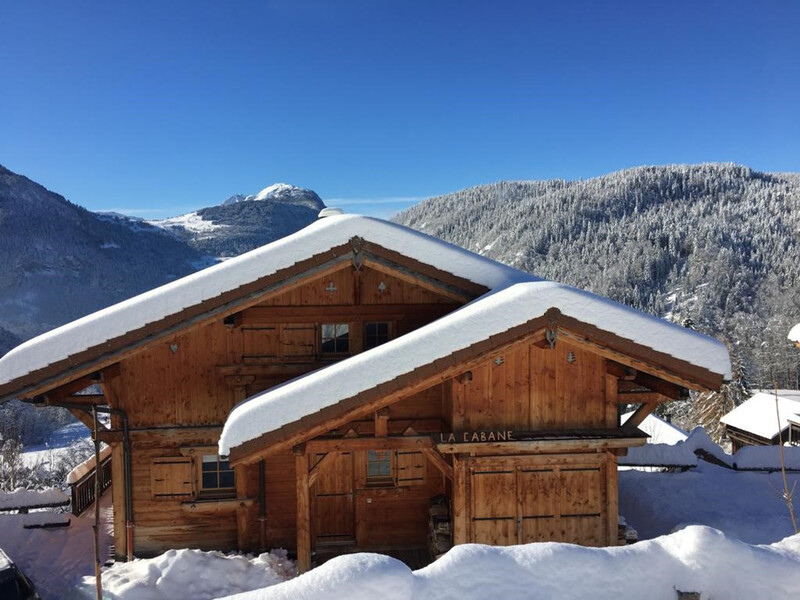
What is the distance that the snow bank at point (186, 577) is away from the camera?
8.34 m

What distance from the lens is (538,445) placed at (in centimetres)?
876

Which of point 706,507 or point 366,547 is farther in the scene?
point 706,507

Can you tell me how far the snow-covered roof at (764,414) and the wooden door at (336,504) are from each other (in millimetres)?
22967

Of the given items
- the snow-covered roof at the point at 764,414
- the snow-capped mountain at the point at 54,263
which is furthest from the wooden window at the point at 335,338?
the snow-capped mountain at the point at 54,263

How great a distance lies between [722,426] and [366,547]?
95.8 feet

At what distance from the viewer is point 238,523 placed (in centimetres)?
1085

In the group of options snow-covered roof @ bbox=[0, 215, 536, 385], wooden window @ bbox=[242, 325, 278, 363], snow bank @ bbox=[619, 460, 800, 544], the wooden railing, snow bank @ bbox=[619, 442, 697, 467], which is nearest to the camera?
snow-covered roof @ bbox=[0, 215, 536, 385]

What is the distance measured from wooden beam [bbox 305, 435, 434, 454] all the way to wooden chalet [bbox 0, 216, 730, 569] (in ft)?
0.08

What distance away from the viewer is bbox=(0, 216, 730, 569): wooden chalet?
8297 mm

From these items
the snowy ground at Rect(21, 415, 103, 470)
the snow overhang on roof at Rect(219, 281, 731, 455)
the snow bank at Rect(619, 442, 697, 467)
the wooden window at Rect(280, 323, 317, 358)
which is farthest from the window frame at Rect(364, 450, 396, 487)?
the snowy ground at Rect(21, 415, 103, 470)

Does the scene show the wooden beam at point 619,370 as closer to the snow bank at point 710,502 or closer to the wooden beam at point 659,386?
the wooden beam at point 659,386

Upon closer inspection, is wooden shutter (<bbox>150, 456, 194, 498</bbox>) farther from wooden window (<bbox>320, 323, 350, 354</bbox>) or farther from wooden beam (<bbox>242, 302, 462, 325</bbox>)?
wooden window (<bbox>320, 323, 350, 354</bbox>)

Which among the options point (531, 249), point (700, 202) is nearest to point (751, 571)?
point (531, 249)

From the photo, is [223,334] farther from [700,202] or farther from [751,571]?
[700,202]
